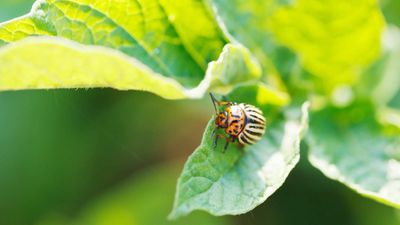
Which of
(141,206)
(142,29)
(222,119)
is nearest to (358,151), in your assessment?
(222,119)

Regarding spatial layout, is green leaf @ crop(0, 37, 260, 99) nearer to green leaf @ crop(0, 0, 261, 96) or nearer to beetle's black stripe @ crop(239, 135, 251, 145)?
green leaf @ crop(0, 0, 261, 96)

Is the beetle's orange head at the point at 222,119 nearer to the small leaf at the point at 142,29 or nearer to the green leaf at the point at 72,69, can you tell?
the small leaf at the point at 142,29

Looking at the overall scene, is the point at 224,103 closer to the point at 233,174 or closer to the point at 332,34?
the point at 233,174

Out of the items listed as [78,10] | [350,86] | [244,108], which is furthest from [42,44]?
[350,86]

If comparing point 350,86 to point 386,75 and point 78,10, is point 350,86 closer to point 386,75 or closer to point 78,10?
point 386,75

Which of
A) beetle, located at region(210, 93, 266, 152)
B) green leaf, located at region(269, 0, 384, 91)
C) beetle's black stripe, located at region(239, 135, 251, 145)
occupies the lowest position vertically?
beetle's black stripe, located at region(239, 135, 251, 145)

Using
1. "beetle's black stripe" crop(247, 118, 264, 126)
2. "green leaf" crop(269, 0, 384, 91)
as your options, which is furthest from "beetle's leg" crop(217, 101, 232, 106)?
"green leaf" crop(269, 0, 384, 91)
